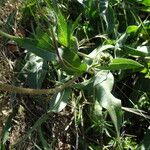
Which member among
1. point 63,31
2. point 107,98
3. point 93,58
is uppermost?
point 63,31

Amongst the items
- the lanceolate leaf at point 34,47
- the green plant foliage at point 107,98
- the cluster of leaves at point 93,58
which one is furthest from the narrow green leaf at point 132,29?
the lanceolate leaf at point 34,47

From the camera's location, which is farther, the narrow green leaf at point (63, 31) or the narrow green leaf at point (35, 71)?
the narrow green leaf at point (35, 71)

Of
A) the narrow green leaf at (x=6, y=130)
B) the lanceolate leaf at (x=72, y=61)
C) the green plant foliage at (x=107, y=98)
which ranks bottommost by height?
the narrow green leaf at (x=6, y=130)

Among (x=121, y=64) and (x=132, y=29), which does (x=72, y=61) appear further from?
(x=132, y=29)

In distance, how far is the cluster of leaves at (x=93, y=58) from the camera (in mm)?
1384

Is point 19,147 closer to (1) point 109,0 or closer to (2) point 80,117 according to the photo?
(2) point 80,117

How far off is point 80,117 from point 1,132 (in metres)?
0.29

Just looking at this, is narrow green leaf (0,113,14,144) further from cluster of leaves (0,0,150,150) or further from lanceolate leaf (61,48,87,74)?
lanceolate leaf (61,48,87,74)

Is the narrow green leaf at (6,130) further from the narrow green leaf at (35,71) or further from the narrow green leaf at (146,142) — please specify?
the narrow green leaf at (146,142)

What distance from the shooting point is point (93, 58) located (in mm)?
1460

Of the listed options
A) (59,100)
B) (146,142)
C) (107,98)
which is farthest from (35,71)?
(146,142)

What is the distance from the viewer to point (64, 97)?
1.43 m

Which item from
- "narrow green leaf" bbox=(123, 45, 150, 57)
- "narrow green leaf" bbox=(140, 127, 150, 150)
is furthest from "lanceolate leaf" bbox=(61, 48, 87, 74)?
"narrow green leaf" bbox=(140, 127, 150, 150)

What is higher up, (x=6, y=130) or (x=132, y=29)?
(x=132, y=29)
